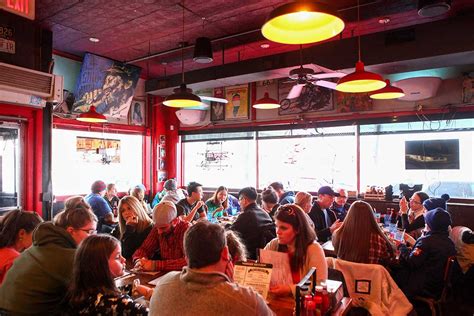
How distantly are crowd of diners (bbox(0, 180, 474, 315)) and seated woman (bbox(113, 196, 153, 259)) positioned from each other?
1cm

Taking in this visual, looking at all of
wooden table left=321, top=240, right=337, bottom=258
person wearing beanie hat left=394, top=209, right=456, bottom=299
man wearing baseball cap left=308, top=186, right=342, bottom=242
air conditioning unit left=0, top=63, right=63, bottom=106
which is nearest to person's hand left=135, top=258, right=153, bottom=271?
wooden table left=321, top=240, right=337, bottom=258

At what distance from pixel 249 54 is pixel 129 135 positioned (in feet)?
11.7

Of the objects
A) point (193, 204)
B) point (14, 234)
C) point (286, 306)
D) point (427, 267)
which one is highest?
point (14, 234)

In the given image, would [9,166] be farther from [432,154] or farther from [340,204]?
[432,154]

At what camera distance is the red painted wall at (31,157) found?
231 inches

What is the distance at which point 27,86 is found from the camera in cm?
508

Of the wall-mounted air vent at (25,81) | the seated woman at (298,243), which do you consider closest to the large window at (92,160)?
the wall-mounted air vent at (25,81)

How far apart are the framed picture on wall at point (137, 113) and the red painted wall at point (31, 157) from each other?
2.74m

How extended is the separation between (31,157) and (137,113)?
3201mm

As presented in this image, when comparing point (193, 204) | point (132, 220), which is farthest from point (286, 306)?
point (193, 204)

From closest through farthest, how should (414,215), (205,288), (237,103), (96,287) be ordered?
1. (205,288)
2. (96,287)
3. (414,215)
4. (237,103)

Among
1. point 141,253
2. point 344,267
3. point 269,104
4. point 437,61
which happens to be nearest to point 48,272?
point 141,253

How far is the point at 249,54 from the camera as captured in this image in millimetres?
7473

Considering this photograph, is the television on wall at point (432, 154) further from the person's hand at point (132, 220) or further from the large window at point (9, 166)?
the large window at point (9, 166)
